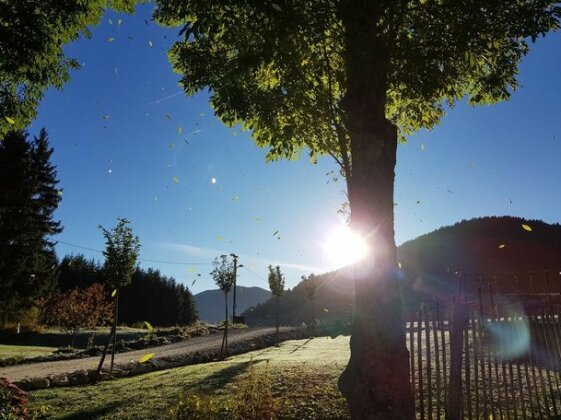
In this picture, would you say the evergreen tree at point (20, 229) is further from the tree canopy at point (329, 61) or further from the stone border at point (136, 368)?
the tree canopy at point (329, 61)

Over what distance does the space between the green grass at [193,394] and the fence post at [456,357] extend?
79.8 inches

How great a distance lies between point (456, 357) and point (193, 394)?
5.88m

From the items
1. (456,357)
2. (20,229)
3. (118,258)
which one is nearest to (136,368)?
(118,258)

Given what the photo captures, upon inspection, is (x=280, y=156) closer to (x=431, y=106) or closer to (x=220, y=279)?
(x=431, y=106)

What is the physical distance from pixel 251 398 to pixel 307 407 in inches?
48.9

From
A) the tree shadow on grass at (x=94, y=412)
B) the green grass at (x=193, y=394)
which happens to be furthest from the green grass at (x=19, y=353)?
the tree shadow on grass at (x=94, y=412)

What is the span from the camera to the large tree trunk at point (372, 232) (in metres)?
5.54

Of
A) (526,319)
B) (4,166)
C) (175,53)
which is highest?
(4,166)

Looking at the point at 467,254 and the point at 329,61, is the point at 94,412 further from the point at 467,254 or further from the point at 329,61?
the point at 467,254

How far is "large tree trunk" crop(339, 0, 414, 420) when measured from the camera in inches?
218

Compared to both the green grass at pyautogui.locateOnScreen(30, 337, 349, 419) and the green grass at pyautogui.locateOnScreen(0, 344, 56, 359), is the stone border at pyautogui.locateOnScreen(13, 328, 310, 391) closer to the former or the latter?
the green grass at pyautogui.locateOnScreen(30, 337, 349, 419)

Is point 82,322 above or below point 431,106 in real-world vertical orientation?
below

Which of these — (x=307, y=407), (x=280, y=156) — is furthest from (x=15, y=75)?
(x=307, y=407)

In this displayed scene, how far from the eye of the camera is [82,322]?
3947cm
